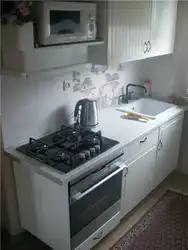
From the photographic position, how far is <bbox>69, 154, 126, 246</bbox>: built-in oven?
1.87 m

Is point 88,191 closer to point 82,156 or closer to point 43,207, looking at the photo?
point 82,156

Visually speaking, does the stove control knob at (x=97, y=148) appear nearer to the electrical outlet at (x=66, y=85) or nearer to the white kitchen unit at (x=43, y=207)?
the white kitchen unit at (x=43, y=207)

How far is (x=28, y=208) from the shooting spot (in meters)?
2.18

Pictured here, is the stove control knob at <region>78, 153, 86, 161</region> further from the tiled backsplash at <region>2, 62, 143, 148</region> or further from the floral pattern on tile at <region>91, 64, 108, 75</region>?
the floral pattern on tile at <region>91, 64, 108, 75</region>

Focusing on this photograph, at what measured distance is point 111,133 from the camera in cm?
236

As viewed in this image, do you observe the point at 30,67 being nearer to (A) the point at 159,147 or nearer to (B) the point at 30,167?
(B) the point at 30,167

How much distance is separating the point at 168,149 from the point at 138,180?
0.60 meters

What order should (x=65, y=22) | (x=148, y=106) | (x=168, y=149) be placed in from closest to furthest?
(x=65, y=22) < (x=168, y=149) < (x=148, y=106)

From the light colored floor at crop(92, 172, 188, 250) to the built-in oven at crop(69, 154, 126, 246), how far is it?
0.78 ft

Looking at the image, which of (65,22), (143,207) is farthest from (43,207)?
(65,22)

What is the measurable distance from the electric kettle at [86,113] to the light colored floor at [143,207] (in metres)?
0.92

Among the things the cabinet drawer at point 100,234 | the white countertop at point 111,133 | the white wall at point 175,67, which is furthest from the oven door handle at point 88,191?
the white wall at point 175,67

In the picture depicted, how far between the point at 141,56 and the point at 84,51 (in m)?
0.51

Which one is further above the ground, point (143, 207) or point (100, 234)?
point (100, 234)
